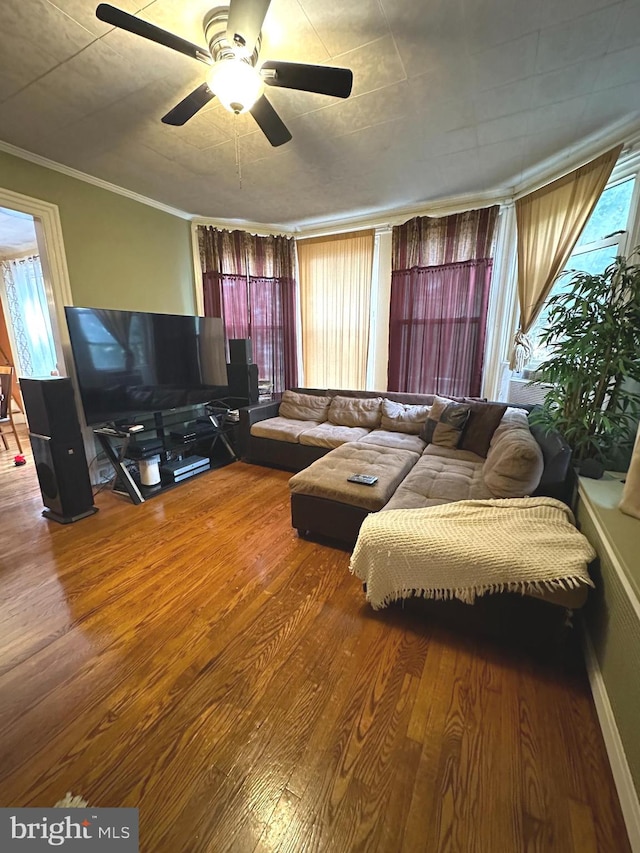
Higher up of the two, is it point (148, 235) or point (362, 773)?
point (148, 235)

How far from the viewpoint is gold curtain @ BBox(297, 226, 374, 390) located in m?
3.87

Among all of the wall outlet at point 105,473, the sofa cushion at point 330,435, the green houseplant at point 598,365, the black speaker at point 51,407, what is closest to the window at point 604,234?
the green houseplant at point 598,365

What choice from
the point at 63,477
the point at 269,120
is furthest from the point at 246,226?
the point at 63,477

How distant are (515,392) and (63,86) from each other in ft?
12.3

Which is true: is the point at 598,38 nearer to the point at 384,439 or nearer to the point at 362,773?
the point at 384,439

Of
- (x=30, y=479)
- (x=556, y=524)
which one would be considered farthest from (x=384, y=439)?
(x=30, y=479)

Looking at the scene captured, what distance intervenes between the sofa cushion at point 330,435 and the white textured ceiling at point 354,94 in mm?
2187

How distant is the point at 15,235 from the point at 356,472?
5280 millimetres

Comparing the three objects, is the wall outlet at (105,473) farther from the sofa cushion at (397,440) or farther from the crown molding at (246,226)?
the crown molding at (246,226)

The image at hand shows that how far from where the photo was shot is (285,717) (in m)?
1.22

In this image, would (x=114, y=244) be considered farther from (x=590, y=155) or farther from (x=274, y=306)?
(x=590, y=155)

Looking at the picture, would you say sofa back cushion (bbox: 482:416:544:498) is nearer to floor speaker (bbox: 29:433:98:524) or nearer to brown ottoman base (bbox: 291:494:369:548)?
brown ottoman base (bbox: 291:494:369:548)

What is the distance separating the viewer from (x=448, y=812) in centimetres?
97

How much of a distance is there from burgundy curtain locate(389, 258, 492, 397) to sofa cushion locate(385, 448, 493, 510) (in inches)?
43.2
